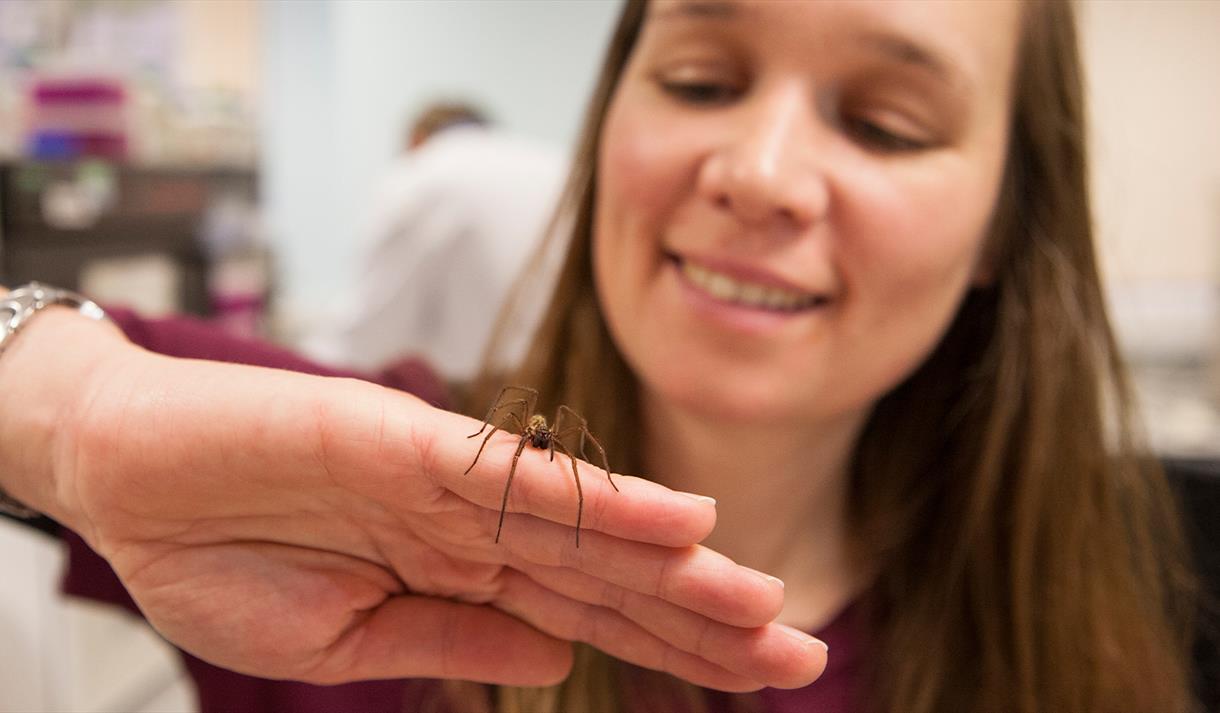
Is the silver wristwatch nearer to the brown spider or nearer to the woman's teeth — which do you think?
the brown spider

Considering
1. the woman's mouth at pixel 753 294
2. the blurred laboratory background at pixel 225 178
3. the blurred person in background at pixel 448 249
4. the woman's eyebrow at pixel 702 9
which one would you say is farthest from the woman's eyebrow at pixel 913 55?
the blurred person in background at pixel 448 249

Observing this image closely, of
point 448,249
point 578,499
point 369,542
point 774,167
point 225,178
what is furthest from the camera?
point 448,249

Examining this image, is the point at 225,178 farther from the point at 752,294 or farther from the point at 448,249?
the point at 752,294

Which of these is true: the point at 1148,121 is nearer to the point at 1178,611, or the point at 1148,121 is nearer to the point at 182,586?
the point at 1178,611

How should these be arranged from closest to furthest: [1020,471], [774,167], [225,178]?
[774,167]
[1020,471]
[225,178]

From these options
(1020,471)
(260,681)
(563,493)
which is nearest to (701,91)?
(563,493)

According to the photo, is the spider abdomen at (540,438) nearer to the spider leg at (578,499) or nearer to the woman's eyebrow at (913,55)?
the spider leg at (578,499)
